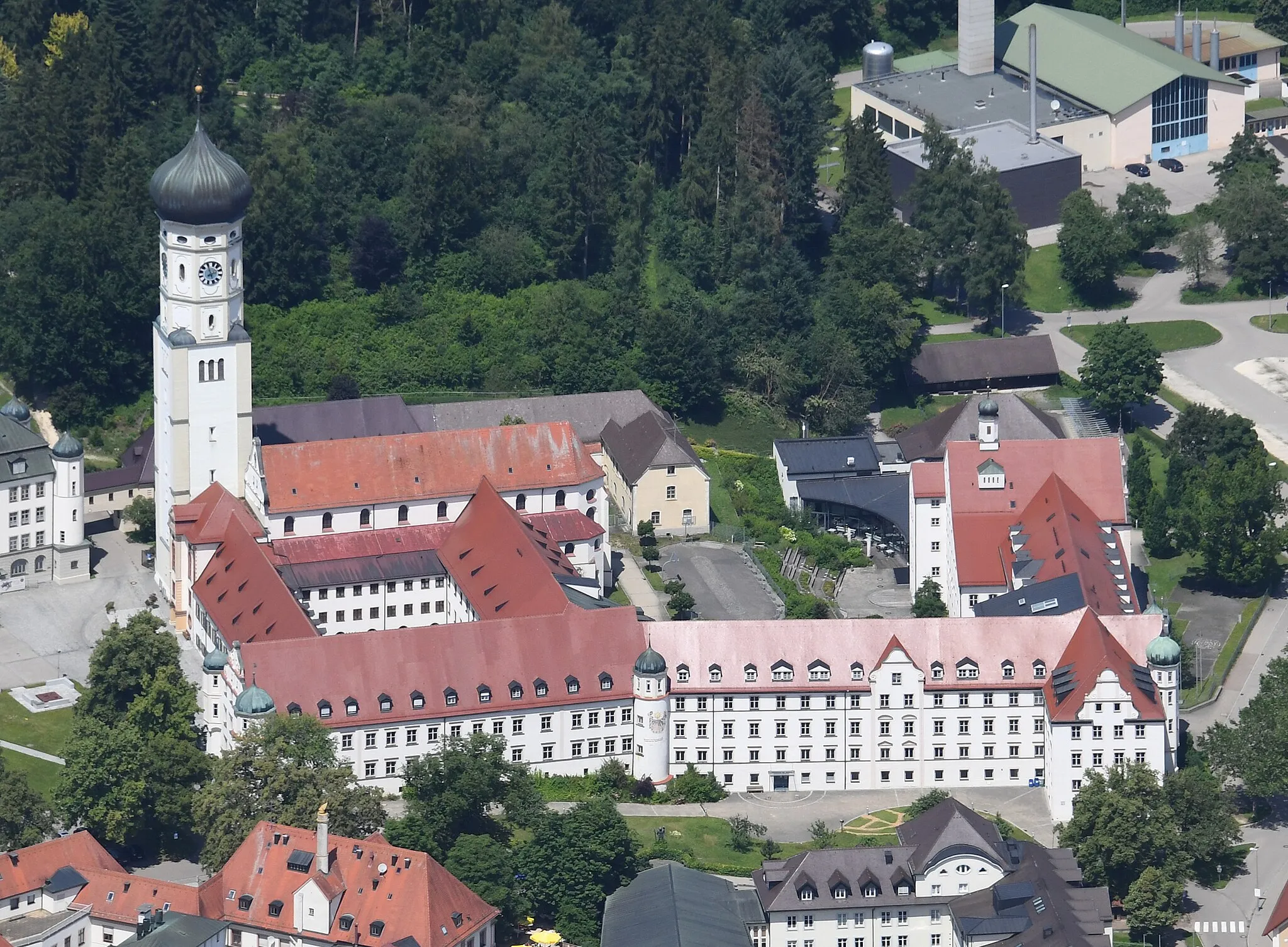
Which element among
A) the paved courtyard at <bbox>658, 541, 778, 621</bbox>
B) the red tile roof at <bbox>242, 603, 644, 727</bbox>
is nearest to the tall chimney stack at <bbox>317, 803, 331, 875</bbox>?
the red tile roof at <bbox>242, 603, 644, 727</bbox>

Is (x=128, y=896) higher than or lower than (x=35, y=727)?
lower

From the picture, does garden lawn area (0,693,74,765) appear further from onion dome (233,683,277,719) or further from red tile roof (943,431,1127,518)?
red tile roof (943,431,1127,518)

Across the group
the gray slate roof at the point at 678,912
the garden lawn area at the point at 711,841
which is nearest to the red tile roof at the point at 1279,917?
the garden lawn area at the point at 711,841

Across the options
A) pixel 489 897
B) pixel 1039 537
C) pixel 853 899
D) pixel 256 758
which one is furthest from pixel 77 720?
pixel 1039 537

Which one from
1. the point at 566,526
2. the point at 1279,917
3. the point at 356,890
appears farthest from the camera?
the point at 566,526

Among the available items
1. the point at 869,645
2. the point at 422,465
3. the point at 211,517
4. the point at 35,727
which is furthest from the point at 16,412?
the point at 869,645

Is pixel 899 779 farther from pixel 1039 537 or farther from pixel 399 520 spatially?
pixel 399 520

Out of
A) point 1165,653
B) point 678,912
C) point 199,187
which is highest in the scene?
point 199,187

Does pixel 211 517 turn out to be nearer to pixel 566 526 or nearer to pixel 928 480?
pixel 566 526
